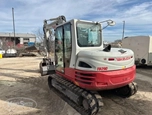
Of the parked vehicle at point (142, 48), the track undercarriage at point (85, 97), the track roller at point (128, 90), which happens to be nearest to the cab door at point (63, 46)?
the track undercarriage at point (85, 97)

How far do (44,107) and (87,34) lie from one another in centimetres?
263

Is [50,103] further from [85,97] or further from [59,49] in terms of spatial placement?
[59,49]

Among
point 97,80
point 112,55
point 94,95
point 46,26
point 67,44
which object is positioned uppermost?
point 46,26

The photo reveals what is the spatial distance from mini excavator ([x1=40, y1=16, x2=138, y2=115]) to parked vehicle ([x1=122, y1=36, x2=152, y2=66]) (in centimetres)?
677

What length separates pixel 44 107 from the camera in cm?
491

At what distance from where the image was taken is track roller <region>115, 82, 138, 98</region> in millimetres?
5124

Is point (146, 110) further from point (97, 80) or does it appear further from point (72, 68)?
point (72, 68)

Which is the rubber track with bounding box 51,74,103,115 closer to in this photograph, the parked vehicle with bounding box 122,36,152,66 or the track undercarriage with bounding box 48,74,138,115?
the track undercarriage with bounding box 48,74,138,115

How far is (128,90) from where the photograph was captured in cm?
521

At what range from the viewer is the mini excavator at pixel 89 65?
3.82m

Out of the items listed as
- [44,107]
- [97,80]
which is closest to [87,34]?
[97,80]

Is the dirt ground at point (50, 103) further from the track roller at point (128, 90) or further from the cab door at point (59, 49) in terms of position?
the cab door at point (59, 49)

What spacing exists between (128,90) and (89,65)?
7.11 ft

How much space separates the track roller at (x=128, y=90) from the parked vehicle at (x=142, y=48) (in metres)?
6.68
